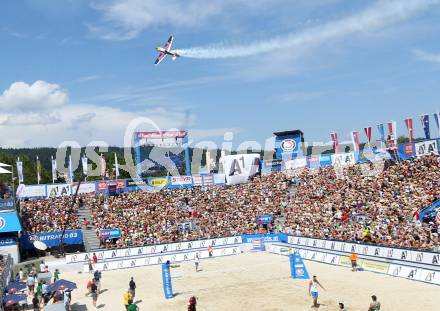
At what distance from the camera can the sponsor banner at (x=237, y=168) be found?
64688 millimetres

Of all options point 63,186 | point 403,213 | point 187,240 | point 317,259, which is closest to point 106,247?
point 187,240

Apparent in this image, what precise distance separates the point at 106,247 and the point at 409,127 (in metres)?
33.7

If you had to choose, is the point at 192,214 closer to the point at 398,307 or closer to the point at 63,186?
the point at 63,186

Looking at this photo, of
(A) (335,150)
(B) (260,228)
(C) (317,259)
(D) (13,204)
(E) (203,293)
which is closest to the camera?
(E) (203,293)

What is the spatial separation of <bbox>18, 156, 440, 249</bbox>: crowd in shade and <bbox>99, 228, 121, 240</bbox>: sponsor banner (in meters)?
0.61

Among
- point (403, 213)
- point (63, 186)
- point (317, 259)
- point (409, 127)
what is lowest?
point (317, 259)

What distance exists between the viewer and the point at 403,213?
3850 cm

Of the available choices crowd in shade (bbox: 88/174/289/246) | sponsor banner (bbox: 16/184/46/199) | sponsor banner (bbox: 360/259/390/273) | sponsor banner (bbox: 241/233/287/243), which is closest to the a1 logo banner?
sponsor banner (bbox: 360/259/390/273)

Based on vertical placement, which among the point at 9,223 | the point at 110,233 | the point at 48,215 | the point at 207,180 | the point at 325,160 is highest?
the point at 325,160

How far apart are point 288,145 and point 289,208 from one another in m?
18.5

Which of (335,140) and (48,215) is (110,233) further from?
(335,140)

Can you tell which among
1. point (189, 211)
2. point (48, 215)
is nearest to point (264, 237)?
point (189, 211)

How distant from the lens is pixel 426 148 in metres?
50.3

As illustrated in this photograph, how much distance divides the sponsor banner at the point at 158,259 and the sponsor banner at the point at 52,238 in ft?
26.0
